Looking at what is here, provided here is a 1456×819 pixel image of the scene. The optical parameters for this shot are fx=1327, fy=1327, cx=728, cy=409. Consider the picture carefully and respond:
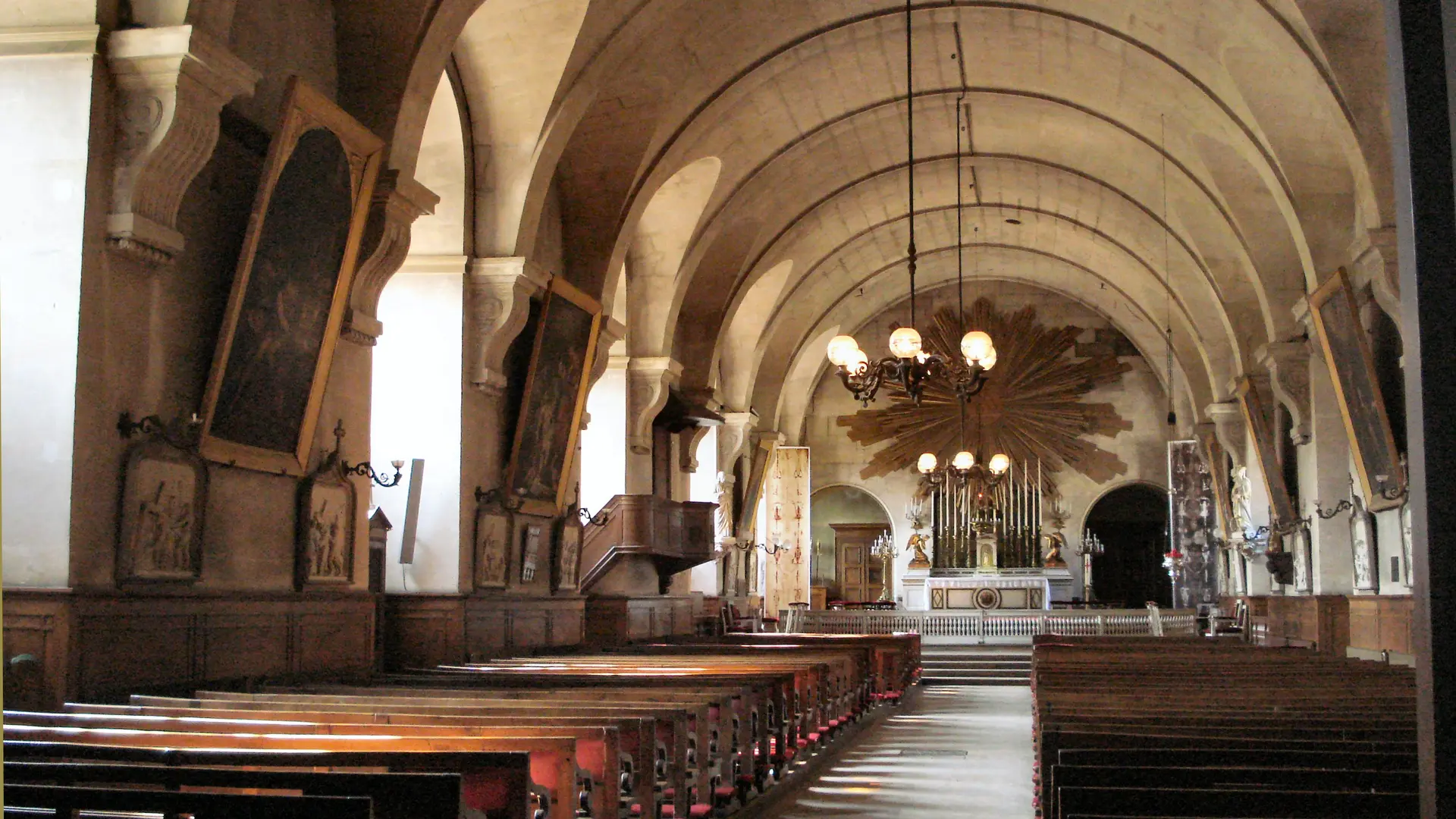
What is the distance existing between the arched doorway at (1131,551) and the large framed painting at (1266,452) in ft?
39.2

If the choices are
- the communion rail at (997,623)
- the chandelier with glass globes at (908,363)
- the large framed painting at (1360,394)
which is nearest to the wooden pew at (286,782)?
the chandelier with glass globes at (908,363)

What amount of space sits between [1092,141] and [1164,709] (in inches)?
525

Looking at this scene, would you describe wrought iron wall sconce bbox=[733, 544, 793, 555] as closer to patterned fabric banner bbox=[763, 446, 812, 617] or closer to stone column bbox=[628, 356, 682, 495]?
patterned fabric banner bbox=[763, 446, 812, 617]

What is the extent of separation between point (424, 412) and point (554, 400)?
1.50m

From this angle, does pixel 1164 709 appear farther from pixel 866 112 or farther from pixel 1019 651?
pixel 1019 651

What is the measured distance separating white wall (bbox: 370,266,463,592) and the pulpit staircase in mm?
9535

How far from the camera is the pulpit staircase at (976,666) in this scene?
1870cm

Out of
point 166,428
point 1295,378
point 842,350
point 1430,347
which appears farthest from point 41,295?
point 1295,378

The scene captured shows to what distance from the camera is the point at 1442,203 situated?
1.85 m

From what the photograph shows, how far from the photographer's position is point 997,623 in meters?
22.0

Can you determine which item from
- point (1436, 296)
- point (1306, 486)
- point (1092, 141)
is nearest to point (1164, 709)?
point (1436, 296)

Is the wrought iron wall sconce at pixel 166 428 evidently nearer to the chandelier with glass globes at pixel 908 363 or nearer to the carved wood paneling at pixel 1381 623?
the chandelier with glass globes at pixel 908 363

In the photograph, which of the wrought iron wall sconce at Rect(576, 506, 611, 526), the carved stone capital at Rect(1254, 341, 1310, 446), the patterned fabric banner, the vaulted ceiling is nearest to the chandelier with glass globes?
the vaulted ceiling

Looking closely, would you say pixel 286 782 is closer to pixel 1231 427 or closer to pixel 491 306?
pixel 491 306
